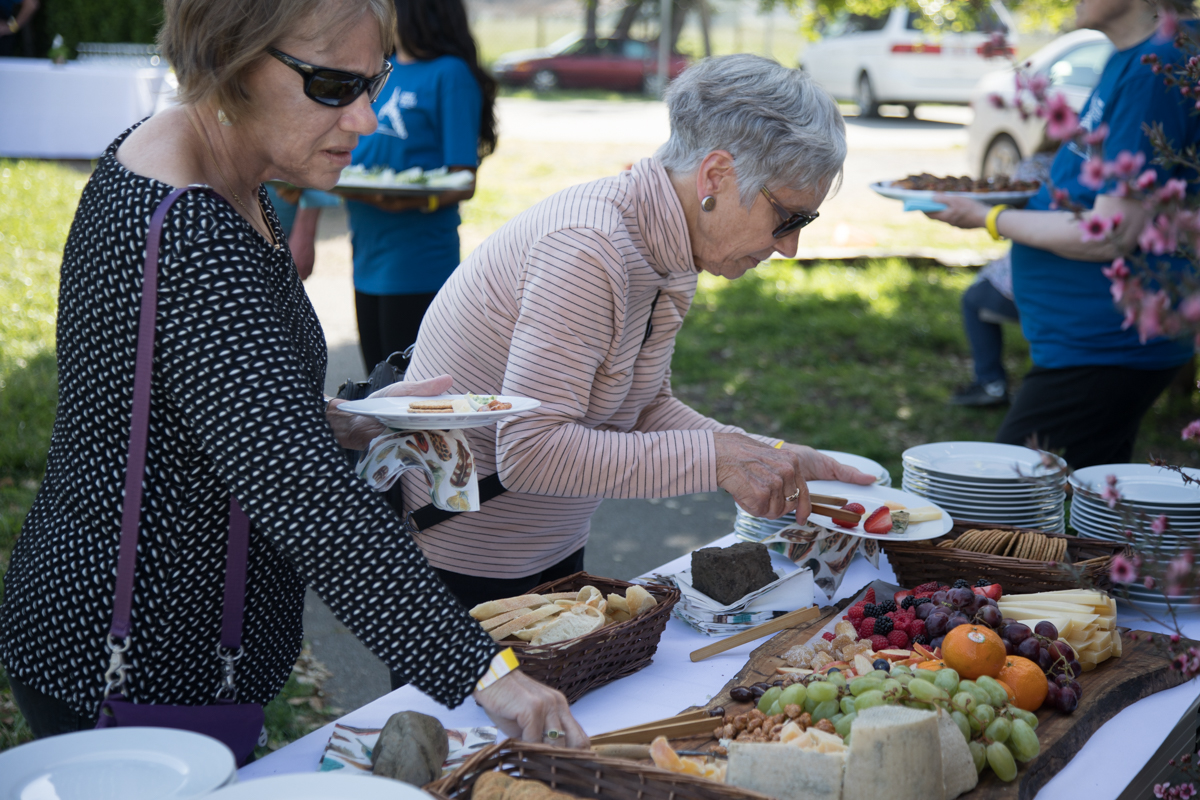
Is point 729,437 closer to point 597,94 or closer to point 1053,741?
point 1053,741

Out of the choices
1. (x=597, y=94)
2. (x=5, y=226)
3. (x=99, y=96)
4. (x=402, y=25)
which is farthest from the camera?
(x=597, y=94)

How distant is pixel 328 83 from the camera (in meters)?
1.41

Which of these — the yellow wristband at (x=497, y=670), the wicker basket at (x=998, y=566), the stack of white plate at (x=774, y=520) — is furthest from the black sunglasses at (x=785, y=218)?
the yellow wristband at (x=497, y=670)

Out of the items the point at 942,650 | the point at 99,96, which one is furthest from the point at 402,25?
the point at 99,96

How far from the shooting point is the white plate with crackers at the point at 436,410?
Answer: 1556 millimetres

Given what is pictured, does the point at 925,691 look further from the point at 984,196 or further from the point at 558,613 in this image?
the point at 984,196

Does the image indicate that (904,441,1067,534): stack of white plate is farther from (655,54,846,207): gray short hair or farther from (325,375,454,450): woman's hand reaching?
(325,375,454,450): woman's hand reaching

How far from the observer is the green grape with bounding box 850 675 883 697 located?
1528 millimetres

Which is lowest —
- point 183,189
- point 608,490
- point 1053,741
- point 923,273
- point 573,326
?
point 923,273

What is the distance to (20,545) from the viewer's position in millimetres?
1564

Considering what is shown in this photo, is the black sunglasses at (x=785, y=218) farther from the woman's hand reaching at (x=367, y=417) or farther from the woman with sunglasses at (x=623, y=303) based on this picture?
the woman's hand reaching at (x=367, y=417)

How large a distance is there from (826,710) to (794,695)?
0.06 metres

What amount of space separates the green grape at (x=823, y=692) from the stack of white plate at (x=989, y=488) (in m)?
1.05

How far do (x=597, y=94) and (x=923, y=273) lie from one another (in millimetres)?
16212
